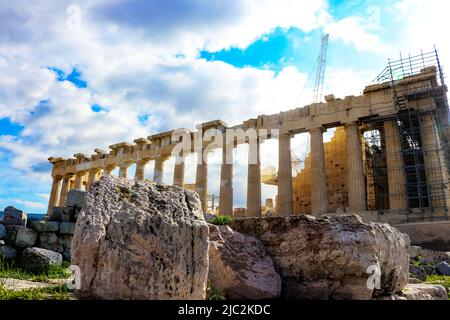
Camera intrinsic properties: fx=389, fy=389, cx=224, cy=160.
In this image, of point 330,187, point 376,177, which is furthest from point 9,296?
point 330,187

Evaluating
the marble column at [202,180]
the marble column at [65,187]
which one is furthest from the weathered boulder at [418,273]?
the marble column at [65,187]

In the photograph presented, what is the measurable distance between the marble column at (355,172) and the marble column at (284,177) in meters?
3.86

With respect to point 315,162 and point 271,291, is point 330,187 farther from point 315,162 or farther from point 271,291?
point 271,291

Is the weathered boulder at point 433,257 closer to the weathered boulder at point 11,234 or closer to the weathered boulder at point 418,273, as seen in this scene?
the weathered boulder at point 418,273

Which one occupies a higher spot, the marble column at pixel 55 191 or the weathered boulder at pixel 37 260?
the marble column at pixel 55 191

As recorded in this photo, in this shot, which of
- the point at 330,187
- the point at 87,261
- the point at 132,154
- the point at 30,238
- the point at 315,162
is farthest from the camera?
the point at 132,154

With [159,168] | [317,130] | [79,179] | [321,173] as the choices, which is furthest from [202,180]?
→ [79,179]

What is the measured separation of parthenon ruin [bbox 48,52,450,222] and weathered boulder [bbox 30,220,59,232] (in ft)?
52.9

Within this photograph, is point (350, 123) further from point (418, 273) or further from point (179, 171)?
point (418, 273)

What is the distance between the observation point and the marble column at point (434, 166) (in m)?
21.0

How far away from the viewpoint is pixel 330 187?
29547 mm

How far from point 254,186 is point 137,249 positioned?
2345 cm

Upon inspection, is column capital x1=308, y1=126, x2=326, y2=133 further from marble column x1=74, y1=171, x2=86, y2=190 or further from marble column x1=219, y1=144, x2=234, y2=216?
marble column x1=74, y1=171, x2=86, y2=190
